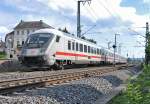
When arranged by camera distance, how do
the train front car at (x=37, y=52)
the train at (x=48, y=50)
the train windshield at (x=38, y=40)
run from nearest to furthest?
the train front car at (x=37, y=52) < the train at (x=48, y=50) < the train windshield at (x=38, y=40)

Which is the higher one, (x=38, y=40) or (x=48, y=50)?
(x=38, y=40)

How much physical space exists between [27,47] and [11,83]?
44.5ft

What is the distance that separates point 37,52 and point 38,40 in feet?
3.96

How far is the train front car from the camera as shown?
29.1 meters

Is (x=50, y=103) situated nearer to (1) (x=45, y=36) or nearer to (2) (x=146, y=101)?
(2) (x=146, y=101)

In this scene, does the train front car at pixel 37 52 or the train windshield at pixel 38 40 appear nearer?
the train front car at pixel 37 52

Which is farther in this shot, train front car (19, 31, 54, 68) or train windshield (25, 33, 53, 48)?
train windshield (25, 33, 53, 48)

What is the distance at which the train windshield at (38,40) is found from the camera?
29672mm

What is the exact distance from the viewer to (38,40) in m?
30.1

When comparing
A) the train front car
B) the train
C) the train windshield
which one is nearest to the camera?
the train front car

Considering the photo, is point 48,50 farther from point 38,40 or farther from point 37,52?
point 38,40

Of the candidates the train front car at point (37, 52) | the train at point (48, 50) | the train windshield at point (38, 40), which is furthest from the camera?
the train windshield at point (38, 40)

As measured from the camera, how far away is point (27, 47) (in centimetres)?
3003

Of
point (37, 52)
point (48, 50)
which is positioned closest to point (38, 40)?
point (37, 52)
